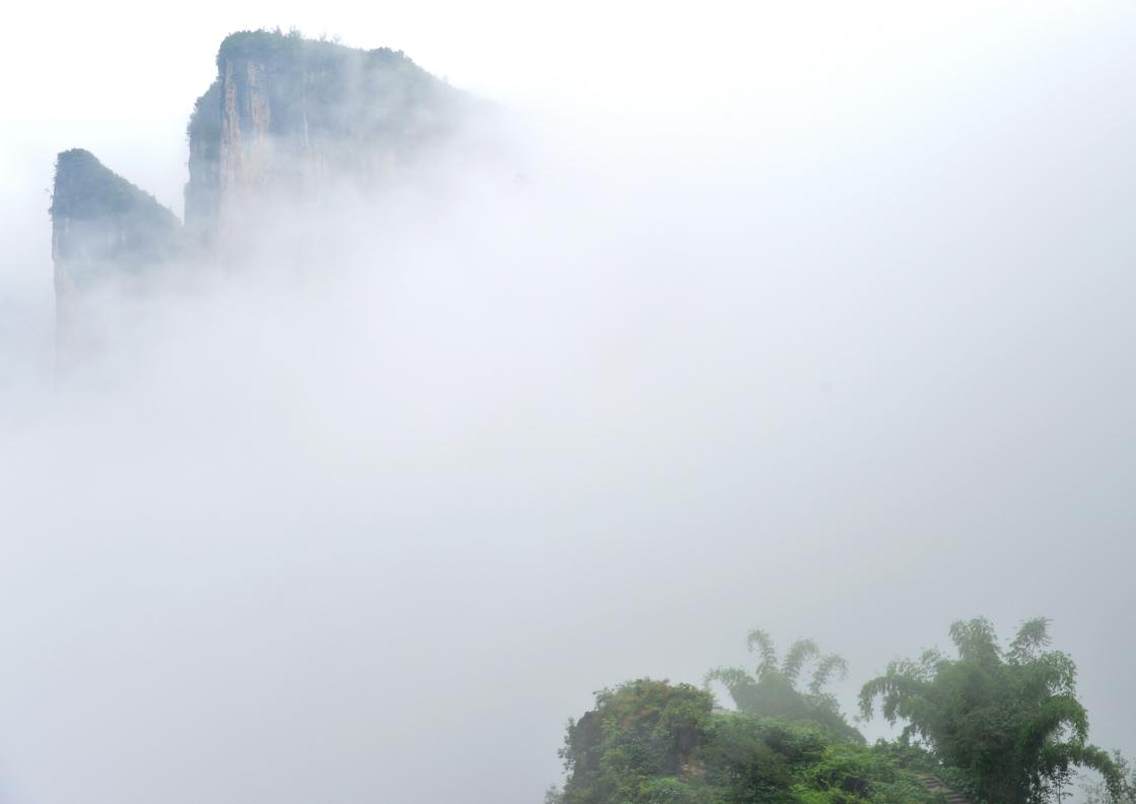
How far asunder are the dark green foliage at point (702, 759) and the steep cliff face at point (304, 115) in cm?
5045

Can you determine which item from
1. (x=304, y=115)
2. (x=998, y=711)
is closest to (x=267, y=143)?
(x=304, y=115)

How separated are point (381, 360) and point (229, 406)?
13233 millimetres

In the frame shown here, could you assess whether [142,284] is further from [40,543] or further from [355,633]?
[355,633]

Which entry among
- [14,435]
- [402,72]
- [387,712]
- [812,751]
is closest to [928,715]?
[812,751]

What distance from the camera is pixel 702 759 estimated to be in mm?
18031

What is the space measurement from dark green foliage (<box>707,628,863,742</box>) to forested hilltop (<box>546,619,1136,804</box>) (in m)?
3.68

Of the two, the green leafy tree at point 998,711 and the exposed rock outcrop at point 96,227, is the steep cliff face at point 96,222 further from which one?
the green leafy tree at point 998,711

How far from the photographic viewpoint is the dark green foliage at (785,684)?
25.4m

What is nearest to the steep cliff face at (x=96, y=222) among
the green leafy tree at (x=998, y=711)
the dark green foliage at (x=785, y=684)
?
the dark green foliage at (x=785, y=684)

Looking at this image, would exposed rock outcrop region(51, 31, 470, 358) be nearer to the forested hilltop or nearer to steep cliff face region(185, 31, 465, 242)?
steep cliff face region(185, 31, 465, 242)

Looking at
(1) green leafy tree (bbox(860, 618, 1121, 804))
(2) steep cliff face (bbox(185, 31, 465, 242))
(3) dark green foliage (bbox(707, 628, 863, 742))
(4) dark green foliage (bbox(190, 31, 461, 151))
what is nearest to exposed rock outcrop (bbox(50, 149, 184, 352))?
(2) steep cliff face (bbox(185, 31, 465, 242))

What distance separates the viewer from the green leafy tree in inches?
704

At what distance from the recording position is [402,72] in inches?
2606

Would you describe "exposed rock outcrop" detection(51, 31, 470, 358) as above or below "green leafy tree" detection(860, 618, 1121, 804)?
above
